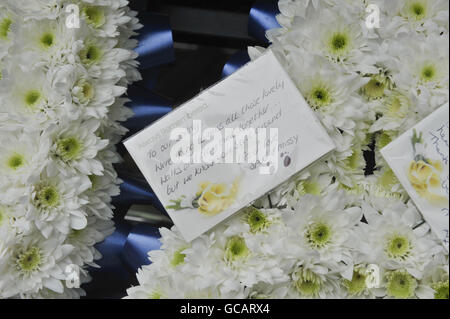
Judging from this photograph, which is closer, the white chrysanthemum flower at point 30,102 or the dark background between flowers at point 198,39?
the white chrysanthemum flower at point 30,102

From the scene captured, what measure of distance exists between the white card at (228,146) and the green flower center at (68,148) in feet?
0.30

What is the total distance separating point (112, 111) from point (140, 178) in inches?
4.9

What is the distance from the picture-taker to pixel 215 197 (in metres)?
0.68

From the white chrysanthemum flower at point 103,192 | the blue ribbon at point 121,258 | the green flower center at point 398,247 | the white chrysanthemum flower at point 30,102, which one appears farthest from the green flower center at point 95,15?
the green flower center at point 398,247

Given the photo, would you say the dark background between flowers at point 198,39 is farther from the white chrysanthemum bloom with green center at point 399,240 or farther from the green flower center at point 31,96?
the white chrysanthemum bloom with green center at point 399,240

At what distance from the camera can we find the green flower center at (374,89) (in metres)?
0.72

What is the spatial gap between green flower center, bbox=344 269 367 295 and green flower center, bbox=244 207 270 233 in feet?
0.48

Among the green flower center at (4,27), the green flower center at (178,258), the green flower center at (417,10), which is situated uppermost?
the green flower center at (4,27)

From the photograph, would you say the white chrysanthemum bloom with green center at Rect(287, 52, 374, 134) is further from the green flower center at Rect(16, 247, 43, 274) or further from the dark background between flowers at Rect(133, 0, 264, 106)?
the green flower center at Rect(16, 247, 43, 274)

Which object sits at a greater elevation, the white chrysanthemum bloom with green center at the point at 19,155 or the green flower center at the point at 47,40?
the green flower center at the point at 47,40

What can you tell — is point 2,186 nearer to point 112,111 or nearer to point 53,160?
point 53,160

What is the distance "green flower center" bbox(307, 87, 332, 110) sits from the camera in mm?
693

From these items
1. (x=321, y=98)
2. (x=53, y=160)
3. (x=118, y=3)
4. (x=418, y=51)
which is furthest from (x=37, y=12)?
(x=418, y=51)

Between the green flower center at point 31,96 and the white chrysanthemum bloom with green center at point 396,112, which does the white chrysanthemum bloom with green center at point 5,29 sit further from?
the white chrysanthemum bloom with green center at point 396,112
